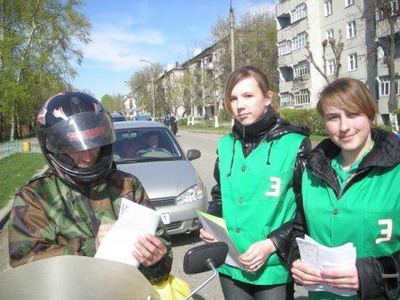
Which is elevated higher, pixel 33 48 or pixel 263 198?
pixel 33 48

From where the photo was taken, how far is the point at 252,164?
240 cm

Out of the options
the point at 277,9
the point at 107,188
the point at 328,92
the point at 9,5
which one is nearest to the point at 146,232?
the point at 107,188

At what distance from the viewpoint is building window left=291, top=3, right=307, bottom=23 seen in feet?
152

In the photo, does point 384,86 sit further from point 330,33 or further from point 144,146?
point 144,146

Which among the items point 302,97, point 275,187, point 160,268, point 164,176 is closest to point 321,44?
point 302,97

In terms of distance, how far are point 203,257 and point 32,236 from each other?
0.76 meters

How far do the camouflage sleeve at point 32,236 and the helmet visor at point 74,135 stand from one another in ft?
0.82

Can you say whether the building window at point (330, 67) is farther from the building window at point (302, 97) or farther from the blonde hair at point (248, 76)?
the blonde hair at point (248, 76)

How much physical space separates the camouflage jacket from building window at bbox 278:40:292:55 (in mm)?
50907

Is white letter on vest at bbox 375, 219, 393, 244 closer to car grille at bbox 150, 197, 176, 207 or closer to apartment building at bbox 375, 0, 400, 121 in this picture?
car grille at bbox 150, 197, 176, 207

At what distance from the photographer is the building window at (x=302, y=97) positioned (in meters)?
A: 48.1

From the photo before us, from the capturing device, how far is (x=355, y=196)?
74.8 inches

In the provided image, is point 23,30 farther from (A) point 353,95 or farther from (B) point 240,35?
(A) point 353,95

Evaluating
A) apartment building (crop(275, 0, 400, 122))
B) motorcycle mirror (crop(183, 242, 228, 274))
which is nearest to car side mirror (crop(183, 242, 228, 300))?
motorcycle mirror (crop(183, 242, 228, 274))
